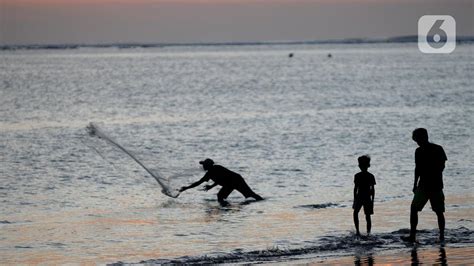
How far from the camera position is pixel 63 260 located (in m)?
13.1

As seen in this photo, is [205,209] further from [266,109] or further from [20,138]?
[266,109]

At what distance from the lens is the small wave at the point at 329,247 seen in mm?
12531

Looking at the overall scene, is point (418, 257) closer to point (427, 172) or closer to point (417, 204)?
point (417, 204)

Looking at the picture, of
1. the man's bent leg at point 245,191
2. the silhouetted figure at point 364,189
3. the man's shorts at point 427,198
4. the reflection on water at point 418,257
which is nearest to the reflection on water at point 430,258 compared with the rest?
the reflection on water at point 418,257

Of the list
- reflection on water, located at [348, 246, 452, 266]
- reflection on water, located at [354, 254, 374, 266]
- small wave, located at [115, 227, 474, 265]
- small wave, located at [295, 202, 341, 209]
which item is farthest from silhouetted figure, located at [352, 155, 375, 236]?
small wave, located at [295, 202, 341, 209]

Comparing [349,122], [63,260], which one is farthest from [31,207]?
[349,122]

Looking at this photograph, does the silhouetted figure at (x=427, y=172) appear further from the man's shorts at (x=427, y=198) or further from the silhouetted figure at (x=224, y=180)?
the silhouetted figure at (x=224, y=180)

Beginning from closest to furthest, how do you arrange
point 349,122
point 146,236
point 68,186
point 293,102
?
1. point 146,236
2. point 68,186
3. point 349,122
4. point 293,102

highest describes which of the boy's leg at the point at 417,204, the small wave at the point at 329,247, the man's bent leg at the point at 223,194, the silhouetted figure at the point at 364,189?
the man's bent leg at the point at 223,194

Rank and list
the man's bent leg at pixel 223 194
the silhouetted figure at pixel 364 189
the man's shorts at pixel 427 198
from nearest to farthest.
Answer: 1. the man's shorts at pixel 427 198
2. the silhouetted figure at pixel 364 189
3. the man's bent leg at pixel 223 194

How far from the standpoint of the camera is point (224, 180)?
708 inches

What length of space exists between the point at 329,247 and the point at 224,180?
5.15m

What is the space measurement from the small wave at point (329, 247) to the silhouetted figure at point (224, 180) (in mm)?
4035

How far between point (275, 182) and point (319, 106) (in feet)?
113
